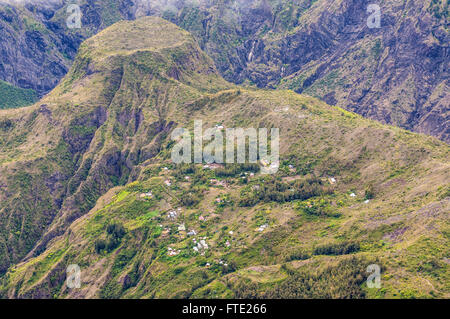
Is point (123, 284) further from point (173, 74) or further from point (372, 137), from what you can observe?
point (173, 74)

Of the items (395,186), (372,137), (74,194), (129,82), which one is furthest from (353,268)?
(129,82)

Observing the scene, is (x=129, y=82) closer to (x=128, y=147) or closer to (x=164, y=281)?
(x=128, y=147)

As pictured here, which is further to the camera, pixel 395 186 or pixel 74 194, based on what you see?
pixel 74 194

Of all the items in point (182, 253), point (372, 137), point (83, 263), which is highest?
point (372, 137)

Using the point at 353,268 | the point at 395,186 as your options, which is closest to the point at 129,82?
the point at 395,186

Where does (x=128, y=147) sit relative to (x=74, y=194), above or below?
above

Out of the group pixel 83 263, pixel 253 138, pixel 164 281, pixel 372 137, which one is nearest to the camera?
pixel 164 281
